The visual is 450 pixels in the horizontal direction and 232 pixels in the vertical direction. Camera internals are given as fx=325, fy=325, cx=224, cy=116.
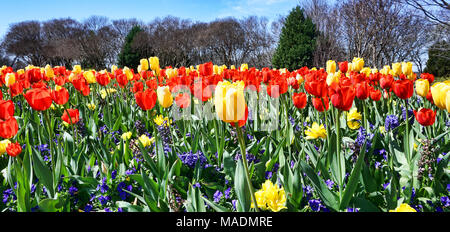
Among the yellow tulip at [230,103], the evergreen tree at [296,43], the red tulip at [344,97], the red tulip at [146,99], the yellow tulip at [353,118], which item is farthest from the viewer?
the evergreen tree at [296,43]

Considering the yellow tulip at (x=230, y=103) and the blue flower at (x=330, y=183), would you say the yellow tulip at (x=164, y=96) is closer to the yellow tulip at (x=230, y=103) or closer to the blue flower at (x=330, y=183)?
the yellow tulip at (x=230, y=103)

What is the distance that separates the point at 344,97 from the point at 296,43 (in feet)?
56.8

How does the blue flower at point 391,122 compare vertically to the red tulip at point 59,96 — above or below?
below

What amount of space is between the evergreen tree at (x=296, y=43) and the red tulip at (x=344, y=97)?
15963 millimetres

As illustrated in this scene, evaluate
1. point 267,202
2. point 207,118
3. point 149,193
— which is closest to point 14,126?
point 149,193

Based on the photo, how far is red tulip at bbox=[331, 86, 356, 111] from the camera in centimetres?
138

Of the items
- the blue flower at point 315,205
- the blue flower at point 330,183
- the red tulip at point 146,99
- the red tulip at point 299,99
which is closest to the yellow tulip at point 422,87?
the red tulip at point 299,99

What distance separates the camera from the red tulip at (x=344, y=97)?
1.38 metres

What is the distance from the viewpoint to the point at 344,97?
1.39 metres

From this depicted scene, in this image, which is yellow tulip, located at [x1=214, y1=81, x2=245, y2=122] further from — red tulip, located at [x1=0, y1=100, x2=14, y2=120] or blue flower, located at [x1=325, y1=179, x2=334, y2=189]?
red tulip, located at [x1=0, y1=100, x2=14, y2=120]

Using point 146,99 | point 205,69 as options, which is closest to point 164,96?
point 146,99

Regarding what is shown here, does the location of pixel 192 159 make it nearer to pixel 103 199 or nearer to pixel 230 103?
pixel 103 199
